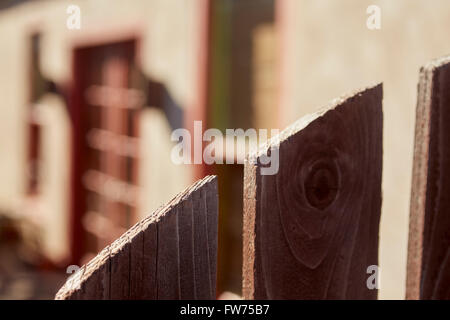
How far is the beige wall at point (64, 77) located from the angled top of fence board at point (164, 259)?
3441 millimetres

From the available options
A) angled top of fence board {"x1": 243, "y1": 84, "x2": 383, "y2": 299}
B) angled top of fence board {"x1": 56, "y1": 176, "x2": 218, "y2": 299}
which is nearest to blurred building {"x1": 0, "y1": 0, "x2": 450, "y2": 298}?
angled top of fence board {"x1": 243, "y1": 84, "x2": 383, "y2": 299}

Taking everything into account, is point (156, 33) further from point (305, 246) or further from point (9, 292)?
point (305, 246)

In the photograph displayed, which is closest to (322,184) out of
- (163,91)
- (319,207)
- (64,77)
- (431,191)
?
(319,207)

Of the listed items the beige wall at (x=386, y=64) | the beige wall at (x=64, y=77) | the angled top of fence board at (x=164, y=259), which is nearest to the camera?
the angled top of fence board at (x=164, y=259)

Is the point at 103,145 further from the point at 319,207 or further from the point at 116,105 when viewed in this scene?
the point at 319,207

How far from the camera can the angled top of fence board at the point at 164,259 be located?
2.49 ft

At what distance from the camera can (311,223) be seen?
876 mm

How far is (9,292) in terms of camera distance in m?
5.98

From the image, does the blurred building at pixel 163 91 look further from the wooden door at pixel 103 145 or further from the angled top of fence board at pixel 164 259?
the angled top of fence board at pixel 164 259

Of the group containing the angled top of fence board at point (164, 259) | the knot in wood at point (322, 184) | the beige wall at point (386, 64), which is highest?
the beige wall at point (386, 64)

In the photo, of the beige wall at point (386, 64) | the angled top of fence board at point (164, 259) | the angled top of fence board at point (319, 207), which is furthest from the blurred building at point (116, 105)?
the angled top of fence board at point (164, 259)

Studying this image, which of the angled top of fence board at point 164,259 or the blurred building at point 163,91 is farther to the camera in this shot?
the blurred building at point 163,91

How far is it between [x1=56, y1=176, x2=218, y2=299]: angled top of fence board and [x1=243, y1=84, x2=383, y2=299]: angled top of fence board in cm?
6

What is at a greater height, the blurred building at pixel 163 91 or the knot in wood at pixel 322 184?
the blurred building at pixel 163 91
